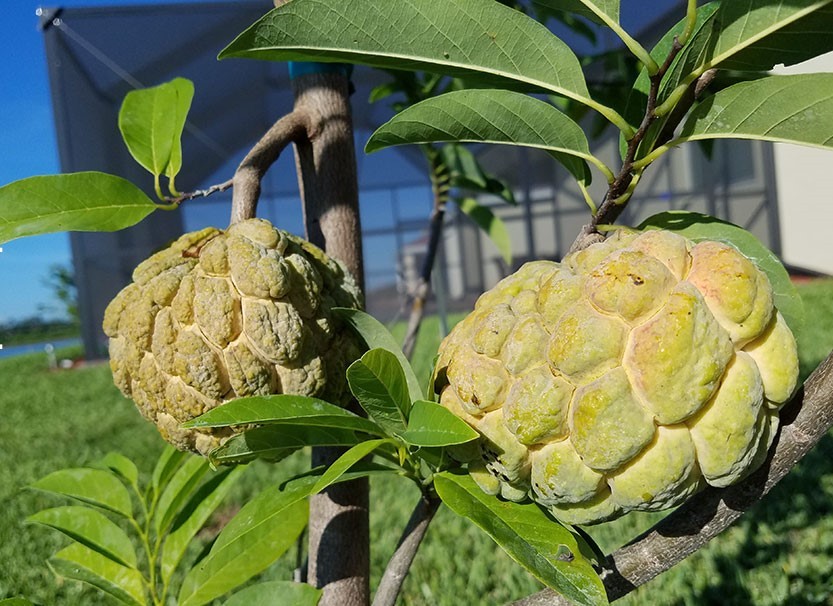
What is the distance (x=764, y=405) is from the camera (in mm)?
491

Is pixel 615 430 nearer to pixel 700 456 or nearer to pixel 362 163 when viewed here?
pixel 700 456

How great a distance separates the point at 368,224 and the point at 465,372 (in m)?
8.74

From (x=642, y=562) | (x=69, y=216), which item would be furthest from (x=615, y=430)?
(x=69, y=216)

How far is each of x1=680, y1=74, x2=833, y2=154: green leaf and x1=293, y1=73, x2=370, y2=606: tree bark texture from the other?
1.39 feet

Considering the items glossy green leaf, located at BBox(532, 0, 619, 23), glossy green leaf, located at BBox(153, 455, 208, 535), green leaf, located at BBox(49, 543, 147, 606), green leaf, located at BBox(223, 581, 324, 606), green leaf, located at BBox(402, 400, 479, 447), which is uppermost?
glossy green leaf, located at BBox(532, 0, 619, 23)

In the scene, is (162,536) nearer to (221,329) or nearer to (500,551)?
(221,329)

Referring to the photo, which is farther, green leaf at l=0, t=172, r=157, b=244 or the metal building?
the metal building

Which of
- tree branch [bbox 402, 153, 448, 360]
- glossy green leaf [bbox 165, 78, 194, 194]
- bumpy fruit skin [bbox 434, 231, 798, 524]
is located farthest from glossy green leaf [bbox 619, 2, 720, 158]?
tree branch [bbox 402, 153, 448, 360]

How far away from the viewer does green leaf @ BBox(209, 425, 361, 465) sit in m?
0.57

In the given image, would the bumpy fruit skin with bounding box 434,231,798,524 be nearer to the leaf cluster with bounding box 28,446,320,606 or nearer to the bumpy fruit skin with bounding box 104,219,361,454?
the bumpy fruit skin with bounding box 104,219,361,454

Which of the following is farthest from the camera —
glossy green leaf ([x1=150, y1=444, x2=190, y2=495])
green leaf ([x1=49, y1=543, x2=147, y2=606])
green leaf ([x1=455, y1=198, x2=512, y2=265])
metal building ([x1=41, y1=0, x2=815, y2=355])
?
metal building ([x1=41, y1=0, x2=815, y2=355])

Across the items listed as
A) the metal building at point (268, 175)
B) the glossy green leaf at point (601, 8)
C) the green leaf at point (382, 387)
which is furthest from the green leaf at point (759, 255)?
the metal building at point (268, 175)

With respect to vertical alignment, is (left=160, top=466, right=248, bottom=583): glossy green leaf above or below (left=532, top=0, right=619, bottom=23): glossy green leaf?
below

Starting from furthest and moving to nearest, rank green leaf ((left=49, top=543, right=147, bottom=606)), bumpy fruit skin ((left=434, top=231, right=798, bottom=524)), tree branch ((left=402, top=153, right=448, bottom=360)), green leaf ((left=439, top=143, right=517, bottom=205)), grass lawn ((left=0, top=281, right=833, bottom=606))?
1. grass lawn ((left=0, top=281, right=833, bottom=606))
2. green leaf ((left=439, top=143, right=517, bottom=205))
3. tree branch ((left=402, top=153, right=448, bottom=360))
4. green leaf ((left=49, top=543, right=147, bottom=606))
5. bumpy fruit skin ((left=434, top=231, right=798, bottom=524))
